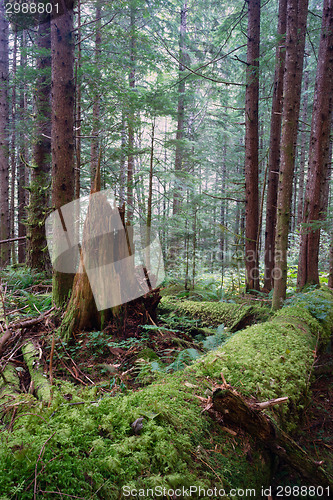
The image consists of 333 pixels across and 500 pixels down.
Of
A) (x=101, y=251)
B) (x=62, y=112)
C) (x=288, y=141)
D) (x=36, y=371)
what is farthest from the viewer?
(x=62, y=112)

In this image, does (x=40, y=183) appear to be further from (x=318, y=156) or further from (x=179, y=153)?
(x=179, y=153)

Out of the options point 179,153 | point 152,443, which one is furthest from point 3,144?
point 152,443

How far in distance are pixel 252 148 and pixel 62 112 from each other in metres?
5.29

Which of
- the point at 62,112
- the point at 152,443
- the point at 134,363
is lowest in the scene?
the point at 134,363

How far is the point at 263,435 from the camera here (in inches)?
79.0

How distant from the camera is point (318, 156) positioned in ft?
24.5

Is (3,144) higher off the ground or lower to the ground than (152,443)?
higher

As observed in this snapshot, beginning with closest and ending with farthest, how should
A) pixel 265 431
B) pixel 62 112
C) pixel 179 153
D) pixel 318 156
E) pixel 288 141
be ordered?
pixel 265 431, pixel 288 141, pixel 62 112, pixel 318 156, pixel 179 153

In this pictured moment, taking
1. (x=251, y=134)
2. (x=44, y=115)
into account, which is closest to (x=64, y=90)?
(x=44, y=115)

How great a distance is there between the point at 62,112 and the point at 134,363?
506 centimetres

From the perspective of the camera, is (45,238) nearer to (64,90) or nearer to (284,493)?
(64,90)

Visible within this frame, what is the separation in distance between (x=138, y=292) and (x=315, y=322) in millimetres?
3275

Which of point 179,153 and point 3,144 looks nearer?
point 3,144

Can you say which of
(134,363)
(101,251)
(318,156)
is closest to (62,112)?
(101,251)
